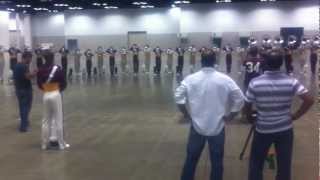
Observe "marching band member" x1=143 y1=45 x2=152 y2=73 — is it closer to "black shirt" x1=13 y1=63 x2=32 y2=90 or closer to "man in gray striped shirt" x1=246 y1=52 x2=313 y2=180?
"black shirt" x1=13 y1=63 x2=32 y2=90

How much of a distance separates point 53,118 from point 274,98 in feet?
18.9

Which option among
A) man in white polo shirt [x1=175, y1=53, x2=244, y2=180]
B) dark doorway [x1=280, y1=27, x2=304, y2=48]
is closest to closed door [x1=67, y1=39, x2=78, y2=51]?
dark doorway [x1=280, y1=27, x2=304, y2=48]

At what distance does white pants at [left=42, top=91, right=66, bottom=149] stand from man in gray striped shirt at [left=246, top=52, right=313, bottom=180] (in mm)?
5316

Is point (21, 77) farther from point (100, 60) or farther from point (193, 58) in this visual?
point (193, 58)

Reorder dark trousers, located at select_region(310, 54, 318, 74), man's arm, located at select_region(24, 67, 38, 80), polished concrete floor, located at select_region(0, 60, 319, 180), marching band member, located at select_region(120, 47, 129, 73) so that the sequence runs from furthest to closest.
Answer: marching band member, located at select_region(120, 47, 129, 73) → dark trousers, located at select_region(310, 54, 318, 74) → man's arm, located at select_region(24, 67, 38, 80) → polished concrete floor, located at select_region(0, 60, 319, 180)

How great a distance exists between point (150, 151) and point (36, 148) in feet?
7.80

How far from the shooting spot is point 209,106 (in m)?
6.77

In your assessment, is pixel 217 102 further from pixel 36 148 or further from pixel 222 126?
pixel 36 148

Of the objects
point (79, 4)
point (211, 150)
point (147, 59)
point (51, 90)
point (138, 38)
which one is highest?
point (79, 4)

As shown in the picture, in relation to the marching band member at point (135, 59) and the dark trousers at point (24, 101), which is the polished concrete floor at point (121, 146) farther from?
the marching band member at point (135, 59)

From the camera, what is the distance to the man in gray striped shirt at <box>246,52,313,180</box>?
245 inches

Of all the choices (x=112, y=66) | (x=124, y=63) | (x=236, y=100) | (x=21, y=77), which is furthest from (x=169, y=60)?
(x=236, y=100)

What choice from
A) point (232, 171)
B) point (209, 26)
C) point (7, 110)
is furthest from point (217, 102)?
point (209, 26)

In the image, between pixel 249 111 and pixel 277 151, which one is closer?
pixel 277 151
